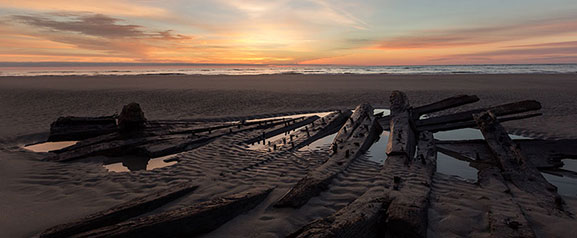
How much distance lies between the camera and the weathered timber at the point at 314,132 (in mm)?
8641

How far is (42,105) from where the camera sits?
60.4 ft

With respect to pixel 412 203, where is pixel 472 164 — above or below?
below

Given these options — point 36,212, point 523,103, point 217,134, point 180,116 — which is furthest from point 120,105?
point 523,103

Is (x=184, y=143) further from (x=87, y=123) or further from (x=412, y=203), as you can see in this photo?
(x=412, y=203)

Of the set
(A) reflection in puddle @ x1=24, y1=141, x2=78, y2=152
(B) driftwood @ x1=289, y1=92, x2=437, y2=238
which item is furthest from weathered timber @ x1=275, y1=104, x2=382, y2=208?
(A) reflection in puddle @ x1=24, y1=141, x2=78, y2=152

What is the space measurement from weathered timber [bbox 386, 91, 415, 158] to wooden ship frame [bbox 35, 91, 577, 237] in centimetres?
3

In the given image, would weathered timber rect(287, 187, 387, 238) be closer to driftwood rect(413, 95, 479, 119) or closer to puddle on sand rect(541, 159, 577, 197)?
puddle on sand rect(541, 159, 577, 197)

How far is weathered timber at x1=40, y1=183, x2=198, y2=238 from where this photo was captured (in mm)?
3174

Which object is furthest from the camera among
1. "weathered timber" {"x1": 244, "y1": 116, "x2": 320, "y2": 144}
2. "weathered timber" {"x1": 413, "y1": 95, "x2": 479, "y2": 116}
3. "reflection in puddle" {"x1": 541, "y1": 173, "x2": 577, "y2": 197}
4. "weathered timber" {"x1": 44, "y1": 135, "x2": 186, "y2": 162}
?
"weathered timber" {"x1": 413, "y1": 95, "x2": 479, "y2": 116}

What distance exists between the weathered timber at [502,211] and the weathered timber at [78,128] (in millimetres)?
10291

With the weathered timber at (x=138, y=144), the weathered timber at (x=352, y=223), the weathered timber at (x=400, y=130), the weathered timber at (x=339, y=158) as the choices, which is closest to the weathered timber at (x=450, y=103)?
the weathered timber at (x=400, y=130)

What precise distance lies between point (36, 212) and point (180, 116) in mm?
11155

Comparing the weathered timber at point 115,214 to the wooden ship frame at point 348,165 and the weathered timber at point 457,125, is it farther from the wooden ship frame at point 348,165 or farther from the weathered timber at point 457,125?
the weathered timber at point 457,125

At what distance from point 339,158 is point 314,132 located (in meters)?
3.49
